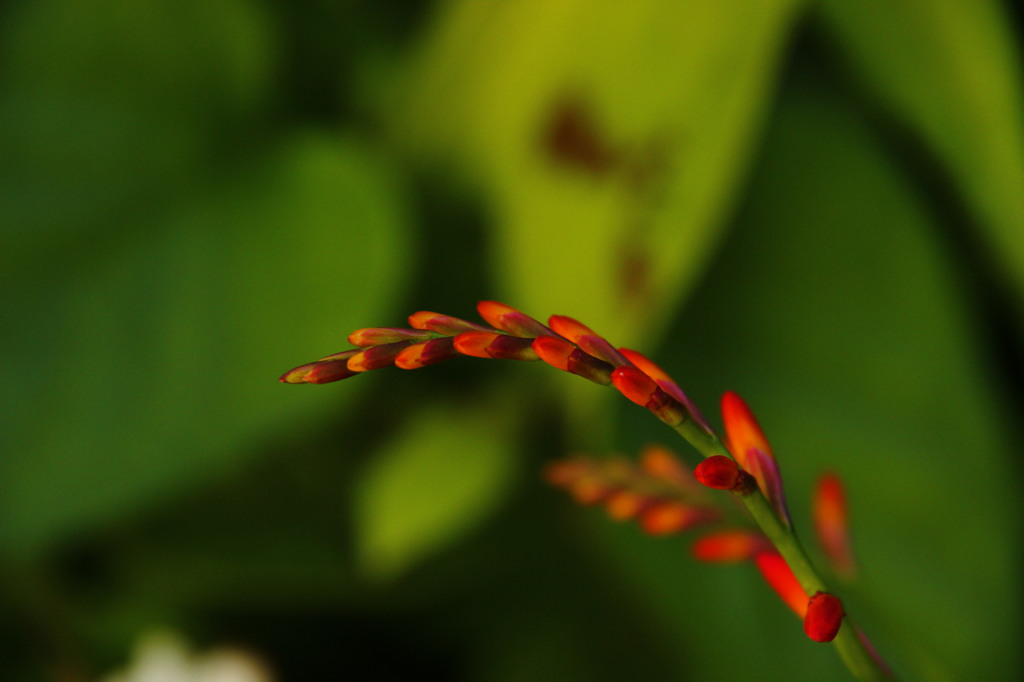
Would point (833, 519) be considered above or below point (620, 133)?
below

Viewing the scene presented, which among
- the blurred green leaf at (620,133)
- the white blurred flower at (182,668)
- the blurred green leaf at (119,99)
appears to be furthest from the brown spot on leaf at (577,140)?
the white blurred flower at (182,668)

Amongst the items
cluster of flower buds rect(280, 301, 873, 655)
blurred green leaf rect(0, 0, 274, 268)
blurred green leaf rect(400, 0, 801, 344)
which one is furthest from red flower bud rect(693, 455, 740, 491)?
blurred green leaf rect(0, 0, 274, 268)

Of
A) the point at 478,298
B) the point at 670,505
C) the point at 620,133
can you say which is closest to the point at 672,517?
the point at 670,505

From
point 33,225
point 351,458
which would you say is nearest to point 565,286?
point 351,458

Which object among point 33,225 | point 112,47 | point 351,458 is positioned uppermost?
point 112,47

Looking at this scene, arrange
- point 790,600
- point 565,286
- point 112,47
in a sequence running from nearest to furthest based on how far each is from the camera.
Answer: point 790,600 → point 565,286 → point 112,47

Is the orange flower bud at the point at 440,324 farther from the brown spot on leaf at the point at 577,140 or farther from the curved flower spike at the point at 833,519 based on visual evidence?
the brown spot on leaf at the point at 577,140

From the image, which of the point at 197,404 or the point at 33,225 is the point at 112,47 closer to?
the point at 33,225

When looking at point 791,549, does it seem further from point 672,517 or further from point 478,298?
point 478,298
